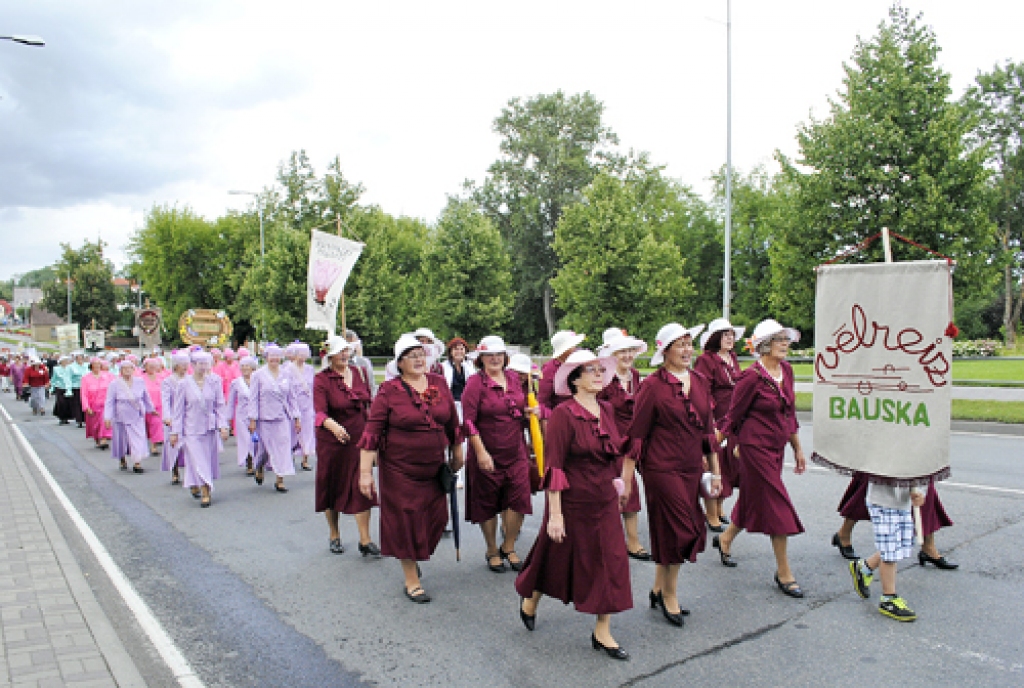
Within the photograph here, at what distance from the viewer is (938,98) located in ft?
83.6

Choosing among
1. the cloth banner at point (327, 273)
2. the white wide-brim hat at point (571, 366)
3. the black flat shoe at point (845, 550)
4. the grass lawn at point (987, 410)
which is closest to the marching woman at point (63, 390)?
the cloth banner at point (327, 273)

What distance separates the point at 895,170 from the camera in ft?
83.5

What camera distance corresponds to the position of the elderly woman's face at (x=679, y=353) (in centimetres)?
536

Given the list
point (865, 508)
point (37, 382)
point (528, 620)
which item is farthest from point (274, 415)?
point (37, 382)

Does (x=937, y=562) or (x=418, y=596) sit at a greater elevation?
(x=937, y=562)

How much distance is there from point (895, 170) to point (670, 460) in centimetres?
2439

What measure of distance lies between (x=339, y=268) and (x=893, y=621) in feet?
36.5

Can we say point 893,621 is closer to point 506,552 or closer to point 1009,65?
point 506,552

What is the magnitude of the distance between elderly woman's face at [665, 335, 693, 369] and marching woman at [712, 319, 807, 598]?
2.80 feet

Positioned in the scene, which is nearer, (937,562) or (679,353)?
(679,353)

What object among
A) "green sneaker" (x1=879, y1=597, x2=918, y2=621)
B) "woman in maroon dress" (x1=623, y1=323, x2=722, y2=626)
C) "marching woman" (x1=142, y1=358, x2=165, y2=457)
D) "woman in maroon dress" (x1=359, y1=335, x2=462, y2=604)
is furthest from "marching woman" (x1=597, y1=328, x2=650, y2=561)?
"marching woman" (x1=142, y1=358, x2=165, y2=457)

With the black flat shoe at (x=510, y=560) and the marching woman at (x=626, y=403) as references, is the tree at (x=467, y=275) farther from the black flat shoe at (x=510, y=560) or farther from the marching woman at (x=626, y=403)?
the black flat shoe at (x=510, y=560)

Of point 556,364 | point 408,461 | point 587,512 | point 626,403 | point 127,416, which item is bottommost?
point 127,416

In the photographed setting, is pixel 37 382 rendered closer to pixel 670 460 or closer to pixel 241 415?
pixel 241 415
